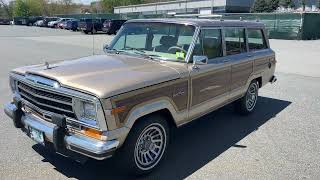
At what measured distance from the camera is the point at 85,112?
12.3 feet

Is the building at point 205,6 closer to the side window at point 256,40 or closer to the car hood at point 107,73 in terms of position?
the side window at point 256,40

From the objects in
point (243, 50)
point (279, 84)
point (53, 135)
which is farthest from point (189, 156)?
point (279, 84)

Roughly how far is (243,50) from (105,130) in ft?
12.1

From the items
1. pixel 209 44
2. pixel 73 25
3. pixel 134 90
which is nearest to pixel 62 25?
pixel 73 25

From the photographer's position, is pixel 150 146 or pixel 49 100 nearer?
pixel 49 100

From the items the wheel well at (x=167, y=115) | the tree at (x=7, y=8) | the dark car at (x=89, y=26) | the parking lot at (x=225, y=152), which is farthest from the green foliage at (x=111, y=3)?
the wheel well at (x=167, y=115)

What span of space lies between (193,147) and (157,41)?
1.71 metres

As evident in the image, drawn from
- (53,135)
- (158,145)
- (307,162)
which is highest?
(53,135)

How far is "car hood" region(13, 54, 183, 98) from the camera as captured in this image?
12.2 feet

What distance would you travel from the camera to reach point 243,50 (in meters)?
6.42

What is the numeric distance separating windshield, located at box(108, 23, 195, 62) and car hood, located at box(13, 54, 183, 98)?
241mm

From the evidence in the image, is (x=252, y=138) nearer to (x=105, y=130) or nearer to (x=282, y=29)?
(x=105, y=130)

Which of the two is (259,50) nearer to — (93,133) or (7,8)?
(93,133)

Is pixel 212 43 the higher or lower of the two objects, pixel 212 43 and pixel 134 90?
the higher
